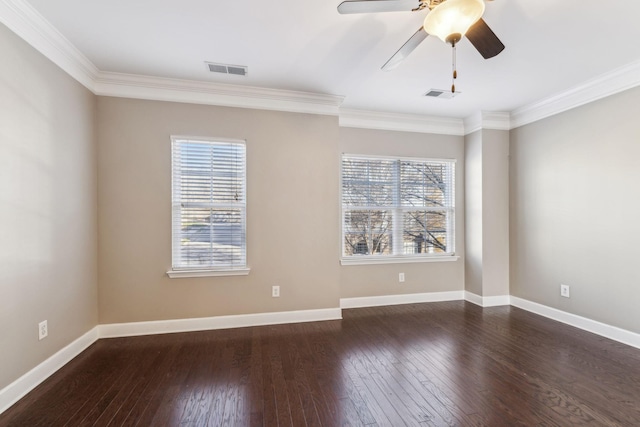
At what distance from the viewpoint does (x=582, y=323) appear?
315 centimetres

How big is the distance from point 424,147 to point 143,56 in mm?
3523

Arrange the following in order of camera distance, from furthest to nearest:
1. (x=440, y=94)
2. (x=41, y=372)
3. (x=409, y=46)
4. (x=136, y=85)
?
(x=440, y=94) < (x=136, y=85) < (x=41, y=372) < (x=409, y=46)

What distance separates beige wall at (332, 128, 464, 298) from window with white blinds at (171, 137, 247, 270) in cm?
138

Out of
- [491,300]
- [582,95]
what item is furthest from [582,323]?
[582,95]

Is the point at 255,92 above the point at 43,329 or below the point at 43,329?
above

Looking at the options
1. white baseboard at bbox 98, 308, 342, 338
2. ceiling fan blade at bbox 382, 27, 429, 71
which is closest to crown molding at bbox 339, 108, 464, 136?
ceiling fan blade at bbox 382, 27, 429, 71

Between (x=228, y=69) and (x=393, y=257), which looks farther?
(x=393, y=257)

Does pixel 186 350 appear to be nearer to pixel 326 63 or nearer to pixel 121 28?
pixel 121 28

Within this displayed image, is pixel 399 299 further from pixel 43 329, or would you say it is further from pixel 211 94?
pixel 43 329

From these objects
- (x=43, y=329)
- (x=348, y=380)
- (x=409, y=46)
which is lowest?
(x=348, y=380)

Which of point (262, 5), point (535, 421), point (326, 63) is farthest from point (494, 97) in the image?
point (535, 421)

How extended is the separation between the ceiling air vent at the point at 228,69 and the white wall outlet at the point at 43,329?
99.8 inches

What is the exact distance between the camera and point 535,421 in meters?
1.74

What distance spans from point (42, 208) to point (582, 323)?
5.28 m
